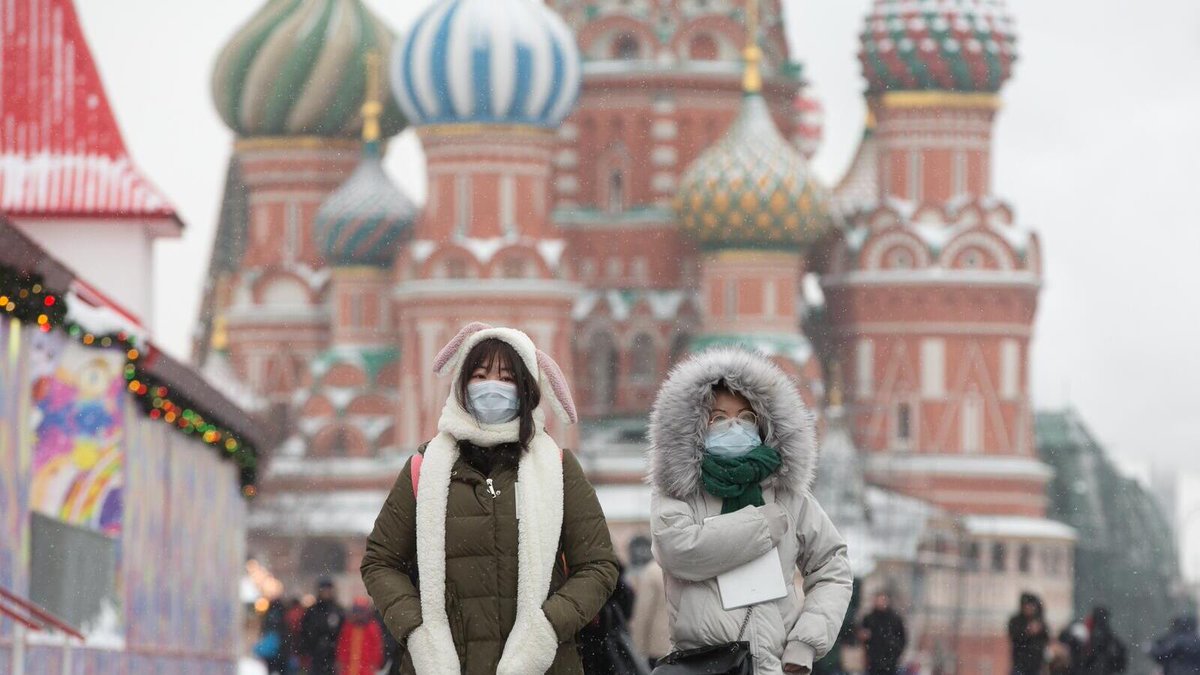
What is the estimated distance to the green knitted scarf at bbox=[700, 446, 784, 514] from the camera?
923cm

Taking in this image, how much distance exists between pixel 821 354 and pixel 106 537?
142 ft

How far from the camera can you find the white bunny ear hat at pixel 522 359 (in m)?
9.10

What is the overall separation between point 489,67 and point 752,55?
3.90 meters

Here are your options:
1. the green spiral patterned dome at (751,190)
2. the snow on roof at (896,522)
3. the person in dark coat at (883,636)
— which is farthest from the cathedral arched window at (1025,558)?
the person in dark coat at (883,636)

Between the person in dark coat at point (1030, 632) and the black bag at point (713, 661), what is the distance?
946 centimetres

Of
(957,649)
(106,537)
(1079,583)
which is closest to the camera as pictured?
(106,537)

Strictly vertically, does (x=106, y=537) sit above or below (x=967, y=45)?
below

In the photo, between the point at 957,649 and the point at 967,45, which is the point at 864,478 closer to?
the point at 957,649

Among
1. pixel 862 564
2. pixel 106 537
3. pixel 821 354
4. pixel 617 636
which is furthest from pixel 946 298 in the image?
pixel 617 636

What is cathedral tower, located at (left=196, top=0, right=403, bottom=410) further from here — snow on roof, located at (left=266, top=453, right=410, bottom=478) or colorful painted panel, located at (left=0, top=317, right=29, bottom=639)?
colorful painted panel, located at (left=0, top=317, right=29, bottom=639)

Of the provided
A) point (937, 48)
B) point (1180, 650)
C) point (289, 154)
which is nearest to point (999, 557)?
point (937, 48)

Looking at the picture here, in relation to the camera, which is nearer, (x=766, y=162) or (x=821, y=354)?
(x=766, y=162)

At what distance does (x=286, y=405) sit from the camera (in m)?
60.0

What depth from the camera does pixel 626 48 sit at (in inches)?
2325
